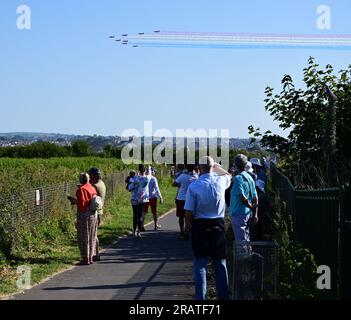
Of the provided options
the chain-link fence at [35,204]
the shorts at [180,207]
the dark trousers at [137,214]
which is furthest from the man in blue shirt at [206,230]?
the dark trousers at [137,214]

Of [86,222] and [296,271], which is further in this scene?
[86,222]

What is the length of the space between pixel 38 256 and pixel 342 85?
8558mm

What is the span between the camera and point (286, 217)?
1243 centimetres

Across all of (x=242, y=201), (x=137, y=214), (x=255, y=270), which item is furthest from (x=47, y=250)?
(x=255, y=270)

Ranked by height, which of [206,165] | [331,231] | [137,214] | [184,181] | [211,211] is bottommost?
[137,214]

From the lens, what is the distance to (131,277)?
12.2m

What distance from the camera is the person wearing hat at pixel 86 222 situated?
1382 cm

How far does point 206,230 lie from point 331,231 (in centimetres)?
168

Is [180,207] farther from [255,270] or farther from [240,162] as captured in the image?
[255,270]

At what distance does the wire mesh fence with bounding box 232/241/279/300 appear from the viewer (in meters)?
9.18

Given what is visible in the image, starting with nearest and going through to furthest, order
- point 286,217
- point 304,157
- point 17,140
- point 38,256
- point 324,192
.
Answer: point 324,192 → point 286,217 → point 38,256 → point 304,157 → point 17,140
